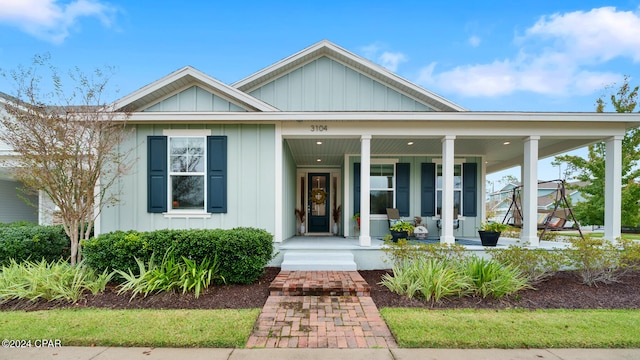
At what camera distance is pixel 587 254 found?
497 centimetres

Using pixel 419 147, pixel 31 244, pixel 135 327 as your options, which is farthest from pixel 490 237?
pixel 31 244

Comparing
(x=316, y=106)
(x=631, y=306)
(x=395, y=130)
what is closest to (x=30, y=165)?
(x=316, y=106)

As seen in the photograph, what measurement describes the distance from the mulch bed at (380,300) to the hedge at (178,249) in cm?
37

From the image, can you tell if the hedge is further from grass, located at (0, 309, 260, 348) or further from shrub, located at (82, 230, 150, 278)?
grass, located at (0, 309, 260, 348)

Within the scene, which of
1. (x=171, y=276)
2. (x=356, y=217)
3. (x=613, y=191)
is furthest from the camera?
(x=356, y=217)

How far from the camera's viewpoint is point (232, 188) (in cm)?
626

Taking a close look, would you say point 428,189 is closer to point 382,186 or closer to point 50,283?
point 382,186

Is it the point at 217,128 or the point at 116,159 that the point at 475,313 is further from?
the point at 116,159

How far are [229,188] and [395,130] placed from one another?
3959mm

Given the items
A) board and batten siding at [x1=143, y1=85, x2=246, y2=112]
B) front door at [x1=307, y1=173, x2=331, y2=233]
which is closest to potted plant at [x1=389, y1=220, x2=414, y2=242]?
front door at [x1=307, y1=173, x2=331, y2=233]

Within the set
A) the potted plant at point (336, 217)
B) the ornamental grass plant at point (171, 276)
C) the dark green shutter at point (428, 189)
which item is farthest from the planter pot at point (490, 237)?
the ornamental grass plant at point (171, 276)

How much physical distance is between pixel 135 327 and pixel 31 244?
4102 mm

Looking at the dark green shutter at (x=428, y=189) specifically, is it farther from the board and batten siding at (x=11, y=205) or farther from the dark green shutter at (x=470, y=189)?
the board and batten siding at (x=11, y=205)

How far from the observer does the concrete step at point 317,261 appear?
5.55 meters
